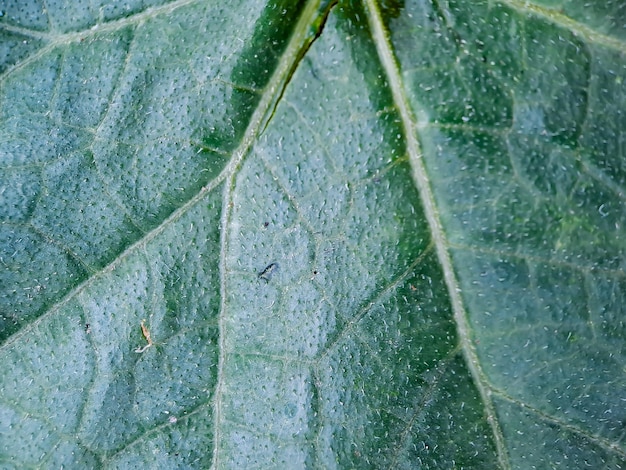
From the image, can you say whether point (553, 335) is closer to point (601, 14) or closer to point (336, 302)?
point (336, 302)

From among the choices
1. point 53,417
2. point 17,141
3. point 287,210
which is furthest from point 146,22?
point 53,417

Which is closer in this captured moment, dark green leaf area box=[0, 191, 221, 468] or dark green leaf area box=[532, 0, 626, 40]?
dark green leaf area box=[532, 0, 626, 40]

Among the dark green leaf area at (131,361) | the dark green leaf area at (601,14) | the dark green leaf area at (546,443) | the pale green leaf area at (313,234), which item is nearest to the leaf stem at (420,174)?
the pale green leaf area at (313,234)

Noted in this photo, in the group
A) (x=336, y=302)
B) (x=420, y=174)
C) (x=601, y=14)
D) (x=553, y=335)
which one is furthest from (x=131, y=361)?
(x=601, y=14)

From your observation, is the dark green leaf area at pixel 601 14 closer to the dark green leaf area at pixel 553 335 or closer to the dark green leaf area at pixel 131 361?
the dark green leaf area at pixel 553 335

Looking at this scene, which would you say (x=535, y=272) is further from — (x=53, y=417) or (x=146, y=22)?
(x=53, y=417)

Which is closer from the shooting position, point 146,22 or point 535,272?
point 535,272

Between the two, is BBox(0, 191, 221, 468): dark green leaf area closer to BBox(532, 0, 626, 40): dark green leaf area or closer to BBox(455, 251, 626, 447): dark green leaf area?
BBox(455, 251, 626, 447): dark green leaf area

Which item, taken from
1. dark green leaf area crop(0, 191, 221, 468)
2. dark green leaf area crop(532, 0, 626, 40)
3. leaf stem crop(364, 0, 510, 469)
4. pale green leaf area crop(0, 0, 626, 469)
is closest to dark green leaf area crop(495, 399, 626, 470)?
pale green leaf area crop(0, 0, 626, 469)
